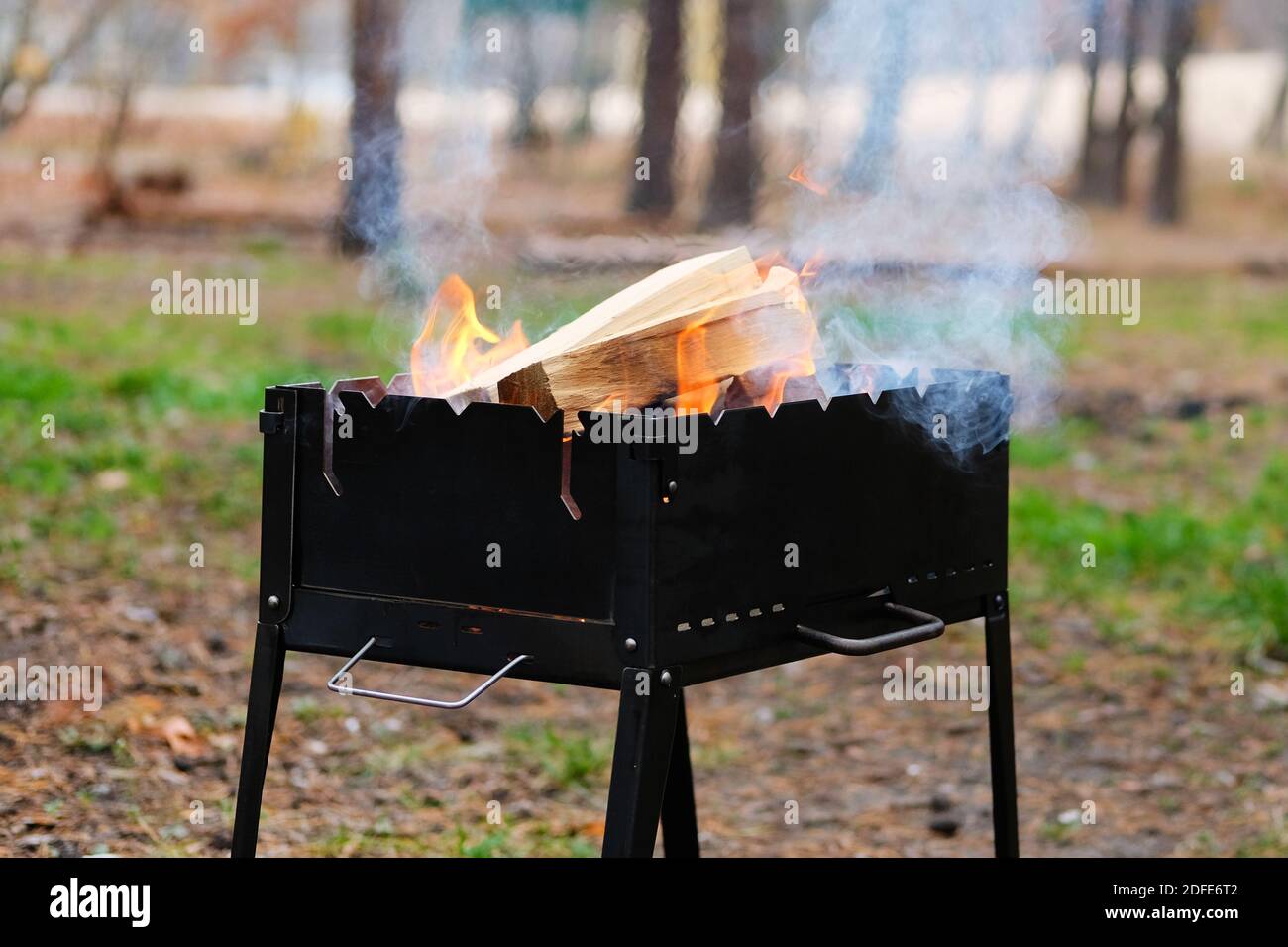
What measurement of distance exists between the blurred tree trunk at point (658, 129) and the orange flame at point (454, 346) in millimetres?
2640

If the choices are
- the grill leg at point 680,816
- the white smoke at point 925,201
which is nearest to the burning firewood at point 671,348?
the white smoke at point 925,201

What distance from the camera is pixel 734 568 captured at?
2.87m

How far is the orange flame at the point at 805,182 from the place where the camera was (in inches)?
155

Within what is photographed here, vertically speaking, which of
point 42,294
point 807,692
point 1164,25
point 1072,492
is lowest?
point 807,692

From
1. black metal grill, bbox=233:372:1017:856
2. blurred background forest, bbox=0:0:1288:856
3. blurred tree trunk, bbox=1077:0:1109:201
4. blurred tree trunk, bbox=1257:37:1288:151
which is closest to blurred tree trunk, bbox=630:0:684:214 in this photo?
blurred background forest, bbox=0:0:1288:856

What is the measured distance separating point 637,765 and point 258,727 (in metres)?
0.86

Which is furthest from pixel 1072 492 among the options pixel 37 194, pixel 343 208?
pixel 37 194

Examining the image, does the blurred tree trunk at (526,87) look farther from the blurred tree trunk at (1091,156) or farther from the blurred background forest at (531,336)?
the blurred tree trunk at (1091,156)

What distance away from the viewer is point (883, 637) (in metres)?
3.00

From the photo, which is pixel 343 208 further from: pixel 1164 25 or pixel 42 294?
pixel 1164 25

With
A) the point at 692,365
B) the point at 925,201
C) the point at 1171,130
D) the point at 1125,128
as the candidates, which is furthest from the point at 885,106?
the point at 1125,128

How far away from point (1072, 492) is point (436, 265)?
4657 millimetres

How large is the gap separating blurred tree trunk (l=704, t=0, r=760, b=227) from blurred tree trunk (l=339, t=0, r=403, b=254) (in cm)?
199
